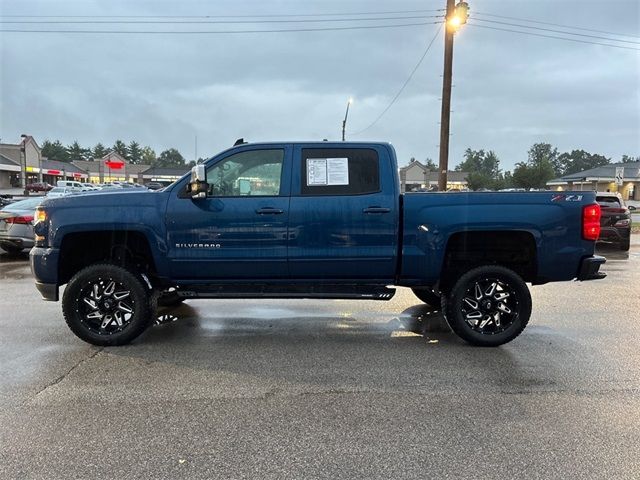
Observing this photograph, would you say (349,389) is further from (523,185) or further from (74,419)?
(523,185)

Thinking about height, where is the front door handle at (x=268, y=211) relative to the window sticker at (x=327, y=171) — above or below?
below

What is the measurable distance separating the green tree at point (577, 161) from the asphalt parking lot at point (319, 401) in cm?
15168

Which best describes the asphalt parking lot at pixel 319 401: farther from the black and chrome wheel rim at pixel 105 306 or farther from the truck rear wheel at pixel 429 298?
the truck rear wheel at pixel 429 298

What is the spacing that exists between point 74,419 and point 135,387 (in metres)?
0.64

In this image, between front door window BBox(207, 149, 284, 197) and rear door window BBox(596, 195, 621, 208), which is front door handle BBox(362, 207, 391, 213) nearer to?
front door window BBox(207, 149, 284, 197)

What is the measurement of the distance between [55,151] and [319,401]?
153 meters

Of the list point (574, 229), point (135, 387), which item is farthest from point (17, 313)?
point (574, 229)

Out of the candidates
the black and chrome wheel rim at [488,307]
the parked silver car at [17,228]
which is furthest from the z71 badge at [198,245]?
the parked silver car at [17,228]

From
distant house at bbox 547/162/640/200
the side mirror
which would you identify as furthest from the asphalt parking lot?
distant house at bbox 547/162/640/200

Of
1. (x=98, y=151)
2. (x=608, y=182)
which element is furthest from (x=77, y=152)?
(x=608, y=182)

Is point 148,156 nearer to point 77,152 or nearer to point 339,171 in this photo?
point 77,152

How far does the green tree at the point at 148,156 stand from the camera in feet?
490

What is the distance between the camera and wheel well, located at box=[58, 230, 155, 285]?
5.46 meters

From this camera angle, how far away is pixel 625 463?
3111 millimetres
